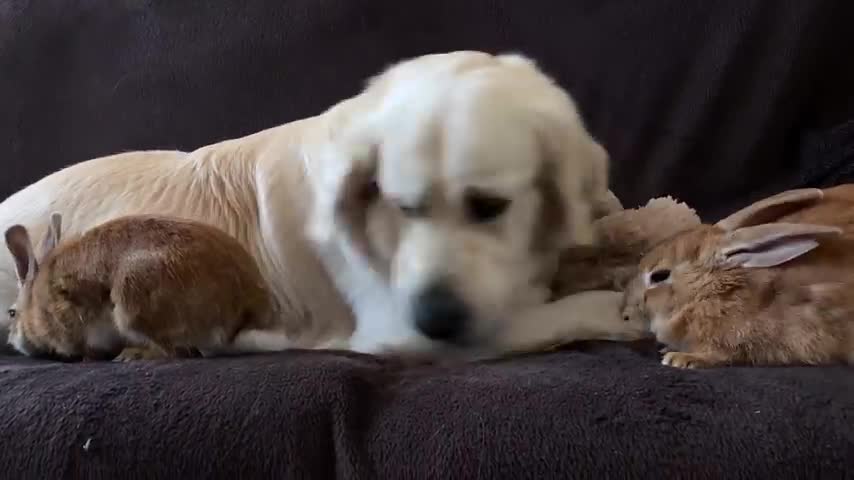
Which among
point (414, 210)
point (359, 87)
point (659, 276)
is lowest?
point (659, 276)

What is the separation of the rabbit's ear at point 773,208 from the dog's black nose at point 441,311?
17.7 inches

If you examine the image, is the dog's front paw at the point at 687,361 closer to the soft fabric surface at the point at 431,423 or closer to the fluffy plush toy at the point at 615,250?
the soft fabric surface at the point at 431,423

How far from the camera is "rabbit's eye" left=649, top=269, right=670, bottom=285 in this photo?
1594 millimetres

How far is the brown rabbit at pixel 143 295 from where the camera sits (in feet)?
5.48

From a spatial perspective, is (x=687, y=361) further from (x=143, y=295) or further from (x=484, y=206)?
(x=143, y=295)

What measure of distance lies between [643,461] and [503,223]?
568 mm

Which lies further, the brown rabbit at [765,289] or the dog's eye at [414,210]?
the dog's eye at [414,210]

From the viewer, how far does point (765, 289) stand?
1.43m

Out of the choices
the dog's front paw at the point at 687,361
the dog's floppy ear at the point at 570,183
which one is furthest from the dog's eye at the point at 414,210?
the dog's front paw at the point at 687,361

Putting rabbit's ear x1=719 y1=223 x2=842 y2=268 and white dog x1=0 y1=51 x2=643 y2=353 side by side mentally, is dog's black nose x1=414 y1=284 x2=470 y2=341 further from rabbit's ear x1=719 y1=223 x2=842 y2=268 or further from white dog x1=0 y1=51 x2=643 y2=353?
rabbit's ear x1=719 y1=223 x2=842 y2=268

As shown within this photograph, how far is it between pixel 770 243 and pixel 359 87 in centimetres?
122

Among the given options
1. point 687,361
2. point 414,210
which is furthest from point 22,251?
point 687,361

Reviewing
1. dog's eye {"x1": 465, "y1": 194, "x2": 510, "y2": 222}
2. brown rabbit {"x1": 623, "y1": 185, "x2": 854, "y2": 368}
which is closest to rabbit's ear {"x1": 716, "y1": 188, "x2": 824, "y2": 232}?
brown rabbit {"x1": 623, "y1": 185, "x2": 854, "y2": 368}

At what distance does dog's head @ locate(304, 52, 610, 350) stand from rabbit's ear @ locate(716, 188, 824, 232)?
271mm
